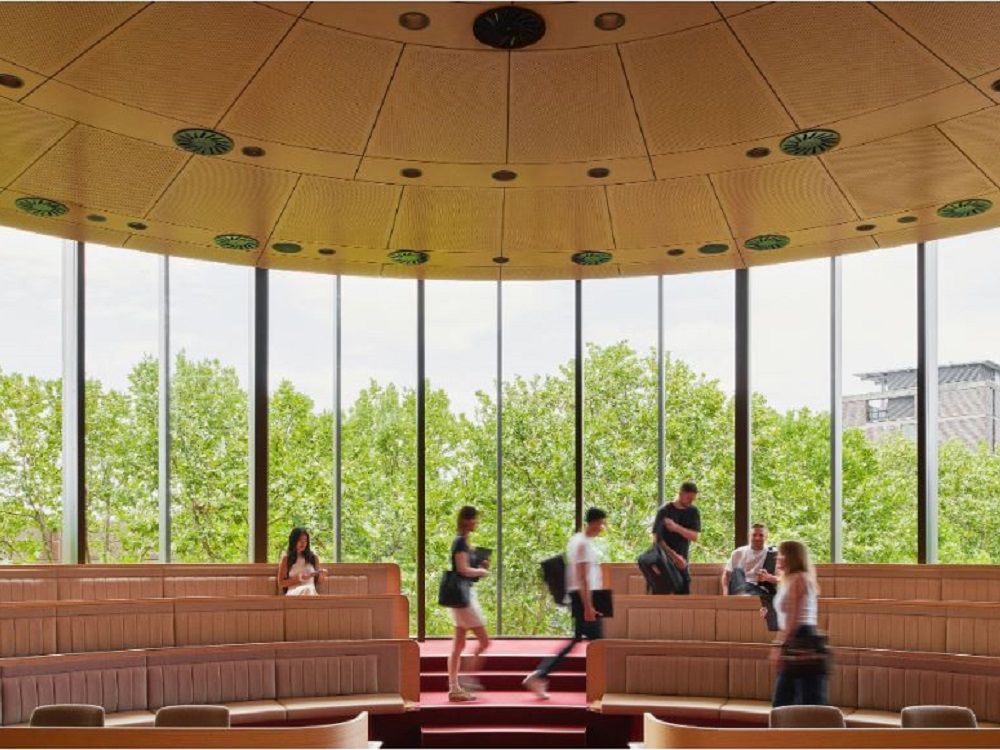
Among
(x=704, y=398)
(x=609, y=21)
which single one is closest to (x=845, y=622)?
(x=609, y=21)

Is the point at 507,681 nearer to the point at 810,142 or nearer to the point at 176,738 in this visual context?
the point at 176,738

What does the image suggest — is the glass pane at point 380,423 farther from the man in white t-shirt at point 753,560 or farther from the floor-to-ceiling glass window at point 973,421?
the floor-to-ceiling glass window at point 973,421

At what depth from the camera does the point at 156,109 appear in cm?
605

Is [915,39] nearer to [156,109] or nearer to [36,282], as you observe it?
[156,109]

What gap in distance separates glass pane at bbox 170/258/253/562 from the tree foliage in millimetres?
38

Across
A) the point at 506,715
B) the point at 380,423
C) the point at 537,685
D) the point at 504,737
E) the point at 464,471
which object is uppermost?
the point at 380,423

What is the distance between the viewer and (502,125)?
20.9ft

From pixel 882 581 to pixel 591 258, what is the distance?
428cm

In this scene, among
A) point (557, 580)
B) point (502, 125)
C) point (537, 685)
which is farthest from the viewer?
point (537, 685)

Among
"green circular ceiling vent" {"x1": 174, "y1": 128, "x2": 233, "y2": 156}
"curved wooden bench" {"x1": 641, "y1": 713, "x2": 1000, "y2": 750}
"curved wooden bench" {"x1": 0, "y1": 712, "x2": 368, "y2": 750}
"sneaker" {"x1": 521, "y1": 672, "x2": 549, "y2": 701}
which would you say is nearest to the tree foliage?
"sneaker" {"x1": 521, "y1": 672, "x2": 549, "y2": 701}

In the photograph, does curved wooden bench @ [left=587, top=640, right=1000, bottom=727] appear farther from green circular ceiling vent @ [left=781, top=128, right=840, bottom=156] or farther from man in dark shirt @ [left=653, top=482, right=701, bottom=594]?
green circular ceiling vent @ [left=781, top=128, right=840, bottom=156]

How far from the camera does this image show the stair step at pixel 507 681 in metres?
8.54

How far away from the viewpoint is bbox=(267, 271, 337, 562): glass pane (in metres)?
12.1

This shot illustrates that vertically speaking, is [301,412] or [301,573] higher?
[301,412]
